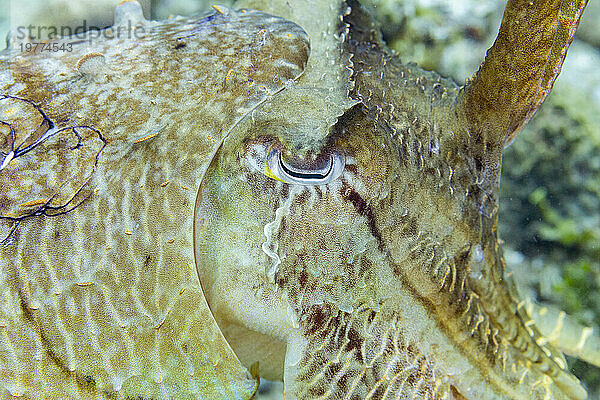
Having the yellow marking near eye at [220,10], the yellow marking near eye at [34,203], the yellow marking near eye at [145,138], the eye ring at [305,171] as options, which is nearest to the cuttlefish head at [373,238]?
the eye ring at [305,171]

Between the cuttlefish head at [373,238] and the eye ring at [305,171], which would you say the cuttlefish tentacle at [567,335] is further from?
the eye ring at [305,171]

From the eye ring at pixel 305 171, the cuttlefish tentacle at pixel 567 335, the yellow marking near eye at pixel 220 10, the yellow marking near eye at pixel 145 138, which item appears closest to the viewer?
the eye ring at pixel 305 171

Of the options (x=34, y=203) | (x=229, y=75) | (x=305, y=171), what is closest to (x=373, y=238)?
(x=305, y=171)

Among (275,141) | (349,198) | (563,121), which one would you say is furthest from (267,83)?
(563,121)

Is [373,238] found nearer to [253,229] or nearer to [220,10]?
[253,229]

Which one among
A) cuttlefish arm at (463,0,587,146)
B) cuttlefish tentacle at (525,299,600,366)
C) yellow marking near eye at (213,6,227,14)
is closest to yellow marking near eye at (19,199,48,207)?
yellow marking near eye at (213,6,227,14)

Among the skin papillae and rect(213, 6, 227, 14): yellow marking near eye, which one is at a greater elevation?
rect(213, 6, 227, 14): yellow marking near eye

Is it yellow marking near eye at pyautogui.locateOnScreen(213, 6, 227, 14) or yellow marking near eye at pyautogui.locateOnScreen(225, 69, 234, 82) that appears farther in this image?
yellow marking near eye at pyautogui.locateOnScreen(213, 6, 227, 14)

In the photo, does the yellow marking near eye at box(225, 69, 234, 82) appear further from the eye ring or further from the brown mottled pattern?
the eye ring

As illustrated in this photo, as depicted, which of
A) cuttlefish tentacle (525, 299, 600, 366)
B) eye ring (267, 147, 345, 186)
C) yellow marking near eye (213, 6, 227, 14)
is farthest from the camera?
cuttlefish tentacle (525, 299, 600, 366)
